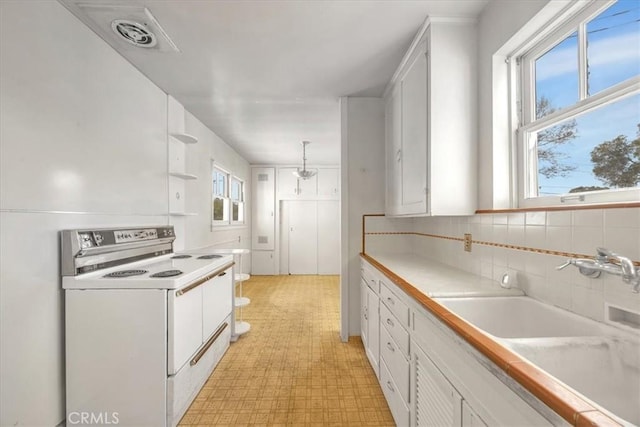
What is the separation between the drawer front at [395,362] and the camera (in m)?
1.46

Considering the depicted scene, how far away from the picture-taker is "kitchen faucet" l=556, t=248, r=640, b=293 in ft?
2.58

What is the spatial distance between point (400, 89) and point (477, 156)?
0.92 meters

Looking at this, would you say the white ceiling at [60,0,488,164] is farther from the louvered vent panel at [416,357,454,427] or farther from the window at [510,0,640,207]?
the louvered vent panel at [416,357,454,427]

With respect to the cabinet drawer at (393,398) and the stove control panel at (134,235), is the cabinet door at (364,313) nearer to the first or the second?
the cabinet drawer at (393,398)

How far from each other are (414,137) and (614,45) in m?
1.07

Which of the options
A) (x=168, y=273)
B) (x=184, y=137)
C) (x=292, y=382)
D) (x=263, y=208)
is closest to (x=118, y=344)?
(x=168, y=273)

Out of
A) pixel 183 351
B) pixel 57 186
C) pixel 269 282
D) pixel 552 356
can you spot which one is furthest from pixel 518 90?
pixel 269 282

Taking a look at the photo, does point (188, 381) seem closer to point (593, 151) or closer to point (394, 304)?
point (394, 304)

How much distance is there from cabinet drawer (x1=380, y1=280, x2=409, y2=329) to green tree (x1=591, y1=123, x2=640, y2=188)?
0.97m

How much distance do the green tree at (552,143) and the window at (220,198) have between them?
380 cm

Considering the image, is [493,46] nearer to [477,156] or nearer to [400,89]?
[477,156]

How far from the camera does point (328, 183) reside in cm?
638

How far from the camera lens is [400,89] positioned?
234cm

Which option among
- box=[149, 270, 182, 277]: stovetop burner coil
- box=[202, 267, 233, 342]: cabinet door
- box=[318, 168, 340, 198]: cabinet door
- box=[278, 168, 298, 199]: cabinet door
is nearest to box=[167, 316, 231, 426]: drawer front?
box=[202, 267, 233, 342]: cabinet door
